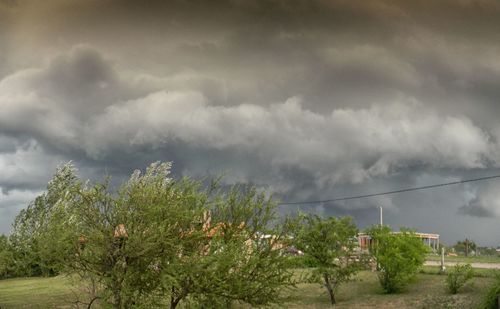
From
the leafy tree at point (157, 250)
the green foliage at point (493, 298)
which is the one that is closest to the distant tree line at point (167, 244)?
the leafy tree at point (157, 250)

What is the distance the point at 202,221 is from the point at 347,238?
2384 centimetres

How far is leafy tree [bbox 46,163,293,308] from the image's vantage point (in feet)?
61.9

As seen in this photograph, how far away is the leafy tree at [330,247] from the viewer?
4147 cm

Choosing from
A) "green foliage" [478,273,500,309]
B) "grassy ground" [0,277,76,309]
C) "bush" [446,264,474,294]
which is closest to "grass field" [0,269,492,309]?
"grassy ground" [0,277,76,309]

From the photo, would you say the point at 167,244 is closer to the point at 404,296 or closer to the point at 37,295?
the point at 404,296

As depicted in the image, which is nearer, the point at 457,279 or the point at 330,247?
the point at 457,279

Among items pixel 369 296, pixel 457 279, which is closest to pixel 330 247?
pixel 369 296

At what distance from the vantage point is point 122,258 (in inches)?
752

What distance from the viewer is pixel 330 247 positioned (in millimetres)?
41875

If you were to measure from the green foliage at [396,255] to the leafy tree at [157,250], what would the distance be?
75.7 ft

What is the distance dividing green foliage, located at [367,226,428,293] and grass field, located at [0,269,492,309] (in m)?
1.04

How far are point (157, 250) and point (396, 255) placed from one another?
90.3 feet

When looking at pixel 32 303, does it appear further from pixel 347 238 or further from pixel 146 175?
pixel 146 175

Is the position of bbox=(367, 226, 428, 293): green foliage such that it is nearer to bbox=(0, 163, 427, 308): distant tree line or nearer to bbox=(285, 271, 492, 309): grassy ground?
bbox=(285, 271, 492, 309): grassy ground
